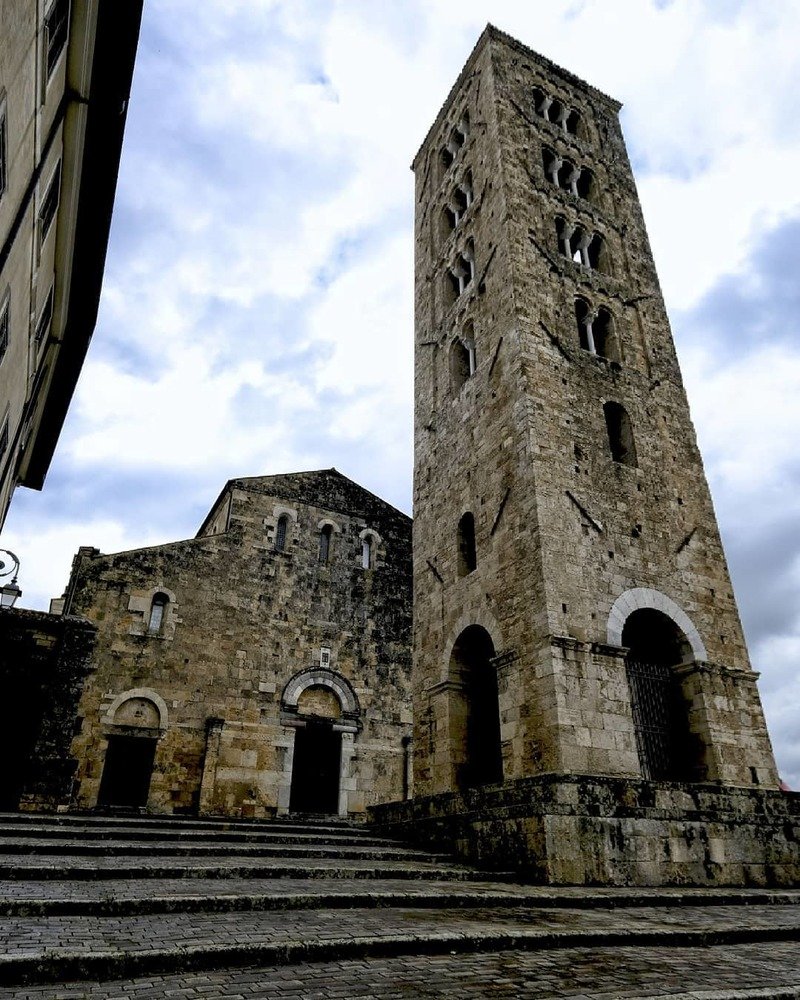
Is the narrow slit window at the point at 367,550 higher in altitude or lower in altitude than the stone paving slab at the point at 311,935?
higher

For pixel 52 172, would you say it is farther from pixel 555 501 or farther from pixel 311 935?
pixel 311 935

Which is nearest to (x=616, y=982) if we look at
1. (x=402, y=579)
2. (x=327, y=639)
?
(x=327, y=639)

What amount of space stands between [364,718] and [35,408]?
11965 millimetres

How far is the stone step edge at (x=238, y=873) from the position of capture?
18.5ft

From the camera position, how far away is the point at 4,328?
34.1ft

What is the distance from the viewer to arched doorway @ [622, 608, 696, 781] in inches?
404

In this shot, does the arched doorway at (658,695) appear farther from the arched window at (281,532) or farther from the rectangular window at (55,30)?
the rectangular window at (55,30)

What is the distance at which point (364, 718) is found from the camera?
1850cm

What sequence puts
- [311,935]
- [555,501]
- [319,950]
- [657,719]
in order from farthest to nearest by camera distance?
[555,501] < [657,719] < [311,935] < [319,950]

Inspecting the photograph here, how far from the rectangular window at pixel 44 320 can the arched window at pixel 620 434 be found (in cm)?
1154

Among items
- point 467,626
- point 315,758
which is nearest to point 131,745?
point 315,758

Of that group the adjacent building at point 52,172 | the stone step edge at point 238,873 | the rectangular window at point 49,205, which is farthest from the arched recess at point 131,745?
the rectangular window at point 49,205

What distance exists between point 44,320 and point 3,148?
22.7 ft

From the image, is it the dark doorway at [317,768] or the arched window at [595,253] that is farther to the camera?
the dark doorway at [317,768]
